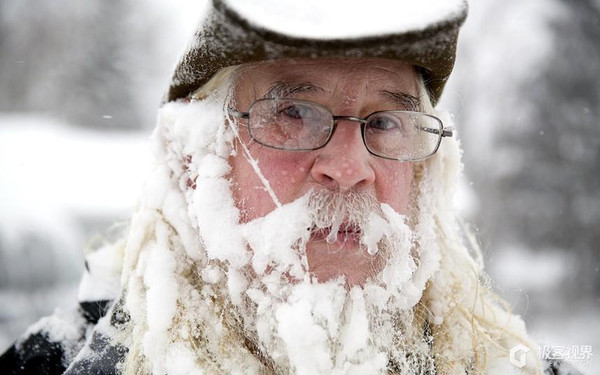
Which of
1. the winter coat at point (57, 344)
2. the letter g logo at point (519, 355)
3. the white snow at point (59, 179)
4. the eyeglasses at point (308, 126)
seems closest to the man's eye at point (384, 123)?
the eyeglasses at point (308, 126)

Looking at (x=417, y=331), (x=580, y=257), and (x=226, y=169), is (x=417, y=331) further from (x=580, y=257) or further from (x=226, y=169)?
(x=580, y=257)

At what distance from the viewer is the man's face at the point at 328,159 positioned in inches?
62.4

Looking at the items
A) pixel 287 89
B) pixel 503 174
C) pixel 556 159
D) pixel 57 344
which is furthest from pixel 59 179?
pixel 556 159

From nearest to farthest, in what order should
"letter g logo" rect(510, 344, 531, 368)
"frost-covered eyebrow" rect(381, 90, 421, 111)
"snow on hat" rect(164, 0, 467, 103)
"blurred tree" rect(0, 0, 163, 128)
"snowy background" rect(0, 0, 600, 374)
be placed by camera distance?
"snow on hat" rect(164, 0, 467, 103) → "frost-covered eyebrow" rect(381, 90, 421, 111) → "letter g logo" rect(510, 344, 531, 368) → "snowy background" rect(0, 0, 600, 374) → "blurred tree" rect(0, 0, 163, 128)

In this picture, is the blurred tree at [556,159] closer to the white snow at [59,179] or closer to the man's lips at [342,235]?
the white snow at [59,179]

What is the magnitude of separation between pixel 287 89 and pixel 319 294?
0.68m

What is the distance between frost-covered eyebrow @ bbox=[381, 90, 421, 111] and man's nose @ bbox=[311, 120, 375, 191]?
0.64 ft

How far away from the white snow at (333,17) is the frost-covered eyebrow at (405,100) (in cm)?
31

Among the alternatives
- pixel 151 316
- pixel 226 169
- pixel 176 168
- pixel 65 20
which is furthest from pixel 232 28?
pixel 65 20

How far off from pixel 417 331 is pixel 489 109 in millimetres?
10134

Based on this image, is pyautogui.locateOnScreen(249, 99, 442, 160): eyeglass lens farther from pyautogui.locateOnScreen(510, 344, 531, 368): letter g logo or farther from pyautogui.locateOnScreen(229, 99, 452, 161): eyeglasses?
pyautogui.locateOnScreen(510, 344, 531, 368): letter g logo

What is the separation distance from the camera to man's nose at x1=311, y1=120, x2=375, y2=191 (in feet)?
5.20

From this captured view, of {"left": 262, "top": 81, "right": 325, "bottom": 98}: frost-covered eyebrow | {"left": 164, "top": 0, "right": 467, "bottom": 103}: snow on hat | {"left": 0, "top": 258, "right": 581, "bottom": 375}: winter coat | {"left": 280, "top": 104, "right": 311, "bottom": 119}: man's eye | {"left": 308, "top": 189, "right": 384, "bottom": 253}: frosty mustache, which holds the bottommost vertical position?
{"left": 0, "top": 258, "right": 581, "bottom": 375}: winter coat

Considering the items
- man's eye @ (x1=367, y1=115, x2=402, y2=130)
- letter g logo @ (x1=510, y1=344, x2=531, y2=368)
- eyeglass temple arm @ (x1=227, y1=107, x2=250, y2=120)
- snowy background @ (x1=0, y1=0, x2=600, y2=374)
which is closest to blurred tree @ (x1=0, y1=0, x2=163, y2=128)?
snowy background @ (x1=0, y1=0, x2=600, y2=374)
